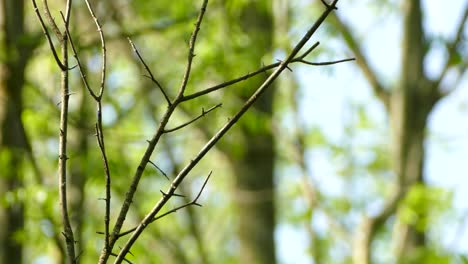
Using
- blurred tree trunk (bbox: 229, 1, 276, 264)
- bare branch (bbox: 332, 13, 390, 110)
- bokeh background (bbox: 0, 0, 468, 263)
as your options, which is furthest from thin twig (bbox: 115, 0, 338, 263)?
blurred tree trunk (bbox: 229, 1, 276, 264)

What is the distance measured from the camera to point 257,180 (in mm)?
9562

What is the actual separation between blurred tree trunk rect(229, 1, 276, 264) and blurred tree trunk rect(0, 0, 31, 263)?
10.2 ft

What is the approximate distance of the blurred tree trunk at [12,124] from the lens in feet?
20.4

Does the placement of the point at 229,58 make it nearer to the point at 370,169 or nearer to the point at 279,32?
the point at 279,32

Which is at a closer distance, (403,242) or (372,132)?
(403,242)

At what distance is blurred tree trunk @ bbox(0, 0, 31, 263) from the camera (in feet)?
20.4

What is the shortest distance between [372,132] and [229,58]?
46.9 feet

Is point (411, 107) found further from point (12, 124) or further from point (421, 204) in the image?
point (12, 124)

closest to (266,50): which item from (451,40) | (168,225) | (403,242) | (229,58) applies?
(229,58)

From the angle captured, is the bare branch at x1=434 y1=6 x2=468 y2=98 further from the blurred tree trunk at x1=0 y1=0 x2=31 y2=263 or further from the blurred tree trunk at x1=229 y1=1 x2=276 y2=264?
the blurred tree trunk at x1=0 y1=0 x2=31 y2=263

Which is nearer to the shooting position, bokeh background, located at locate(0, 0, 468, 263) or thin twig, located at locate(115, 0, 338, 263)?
thin twig, located at locate(115, 0, 338, 263)

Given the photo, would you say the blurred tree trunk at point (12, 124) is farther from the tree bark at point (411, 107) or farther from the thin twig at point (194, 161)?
the thin twig at point (194, 161)

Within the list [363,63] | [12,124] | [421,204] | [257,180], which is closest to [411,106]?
[363,63]

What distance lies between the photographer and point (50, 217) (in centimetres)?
604
